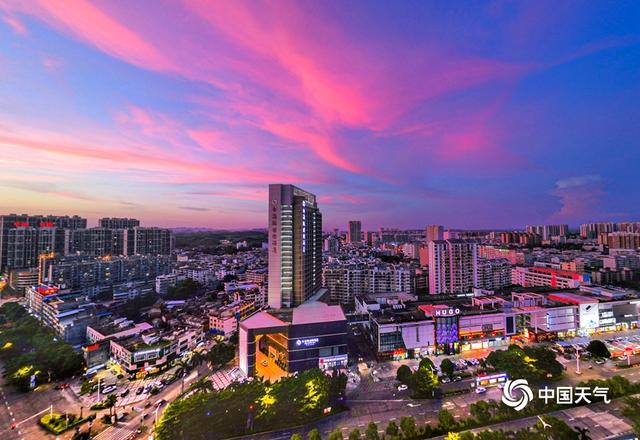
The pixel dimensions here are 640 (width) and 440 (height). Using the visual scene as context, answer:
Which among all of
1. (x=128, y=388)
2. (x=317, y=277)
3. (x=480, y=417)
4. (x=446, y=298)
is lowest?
(x=128, y=388)

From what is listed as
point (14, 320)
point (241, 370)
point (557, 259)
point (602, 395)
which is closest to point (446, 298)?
point (602, 395)

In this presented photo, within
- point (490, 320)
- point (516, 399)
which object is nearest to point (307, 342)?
point (516, 399)

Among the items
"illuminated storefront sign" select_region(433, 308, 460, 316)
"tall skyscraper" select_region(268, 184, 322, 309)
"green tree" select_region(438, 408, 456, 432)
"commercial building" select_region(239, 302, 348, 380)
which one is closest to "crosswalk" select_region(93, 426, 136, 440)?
"commercial building" select_region(239, 302, 348, 380)

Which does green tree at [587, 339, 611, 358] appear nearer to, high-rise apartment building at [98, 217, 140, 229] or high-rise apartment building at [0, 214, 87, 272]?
high-rise apartment building at [0, 214, 87, 272]

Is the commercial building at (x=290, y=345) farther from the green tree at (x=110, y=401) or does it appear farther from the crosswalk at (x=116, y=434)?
the green tree at (x=110, y=401)

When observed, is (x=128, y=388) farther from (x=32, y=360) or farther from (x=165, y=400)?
(x=32, y=360)

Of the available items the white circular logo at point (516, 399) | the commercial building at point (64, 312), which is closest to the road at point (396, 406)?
the white circular logo at point (516, 399)

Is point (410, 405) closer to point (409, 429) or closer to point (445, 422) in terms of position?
point (445, 422)
